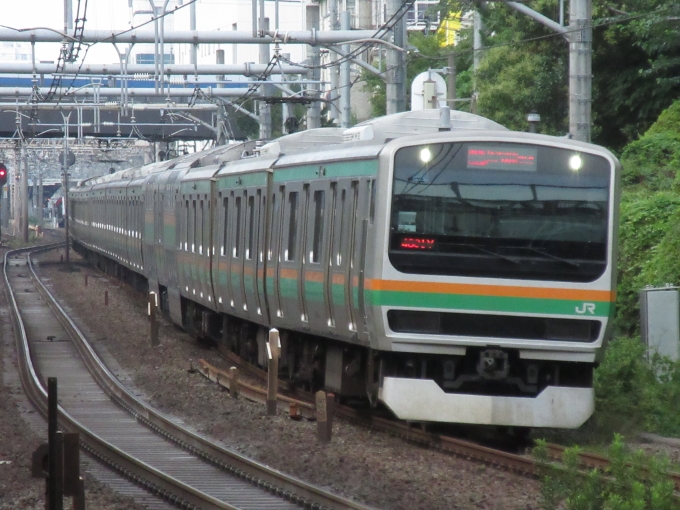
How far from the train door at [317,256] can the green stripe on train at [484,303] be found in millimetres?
1762

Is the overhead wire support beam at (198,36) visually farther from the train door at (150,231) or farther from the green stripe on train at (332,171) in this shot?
the green stripe on train at (332,171)

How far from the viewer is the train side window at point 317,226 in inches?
493

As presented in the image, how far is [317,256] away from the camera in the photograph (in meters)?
12.6

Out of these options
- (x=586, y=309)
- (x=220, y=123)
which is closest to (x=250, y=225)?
(x=586, y=309)

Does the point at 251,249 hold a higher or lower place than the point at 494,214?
lower

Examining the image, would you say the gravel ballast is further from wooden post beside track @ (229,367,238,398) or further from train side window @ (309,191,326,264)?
train side window @ (309,191,326,264)

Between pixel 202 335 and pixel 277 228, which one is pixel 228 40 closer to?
pixel 202 335

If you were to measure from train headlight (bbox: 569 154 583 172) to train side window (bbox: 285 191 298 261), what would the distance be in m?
3.65

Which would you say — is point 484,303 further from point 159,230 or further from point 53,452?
point 159,230

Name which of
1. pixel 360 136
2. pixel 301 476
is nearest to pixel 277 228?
pixel 360 136

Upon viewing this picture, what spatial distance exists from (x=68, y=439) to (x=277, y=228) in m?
7.70

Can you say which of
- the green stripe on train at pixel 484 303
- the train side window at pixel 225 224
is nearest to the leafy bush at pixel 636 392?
the green stripe on train at pixel 484 303

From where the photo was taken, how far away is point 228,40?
73.7 ft

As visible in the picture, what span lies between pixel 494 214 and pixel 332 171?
215 centimetres
